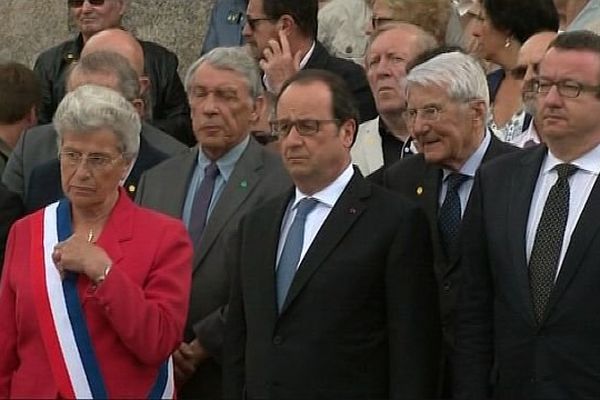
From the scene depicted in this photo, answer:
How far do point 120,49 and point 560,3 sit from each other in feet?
7.01

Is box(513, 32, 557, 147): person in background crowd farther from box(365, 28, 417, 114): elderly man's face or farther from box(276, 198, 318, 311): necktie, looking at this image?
box(276, 198, 318, 311): necktie

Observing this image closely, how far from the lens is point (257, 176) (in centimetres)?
701

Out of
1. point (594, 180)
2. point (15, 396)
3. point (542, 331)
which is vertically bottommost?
point (15, 396)

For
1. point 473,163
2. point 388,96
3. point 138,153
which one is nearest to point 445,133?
point 473,163

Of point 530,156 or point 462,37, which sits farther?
point 462,37

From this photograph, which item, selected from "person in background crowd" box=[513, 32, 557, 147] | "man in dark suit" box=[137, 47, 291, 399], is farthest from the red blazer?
"person in background crowd" box=[513, 32, 557, 147]

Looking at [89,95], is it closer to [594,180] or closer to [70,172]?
[70,172]

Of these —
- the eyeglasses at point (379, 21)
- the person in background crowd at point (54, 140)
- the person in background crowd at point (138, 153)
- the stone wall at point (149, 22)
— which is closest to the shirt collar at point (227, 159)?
the person in background crowd at point (138, 153)

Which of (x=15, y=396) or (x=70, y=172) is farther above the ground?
(x=70, y=172)

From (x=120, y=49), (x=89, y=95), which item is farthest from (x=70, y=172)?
(x=120, y=49)

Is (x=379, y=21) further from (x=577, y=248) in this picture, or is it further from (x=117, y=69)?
(x=577, y=248)

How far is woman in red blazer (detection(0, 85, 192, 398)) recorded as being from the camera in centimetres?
582

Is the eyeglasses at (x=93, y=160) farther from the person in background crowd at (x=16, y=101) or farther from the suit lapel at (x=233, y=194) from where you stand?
the person in background crowd at (x=16, y=101)

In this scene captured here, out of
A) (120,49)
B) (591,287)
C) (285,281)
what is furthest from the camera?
(120,49)
